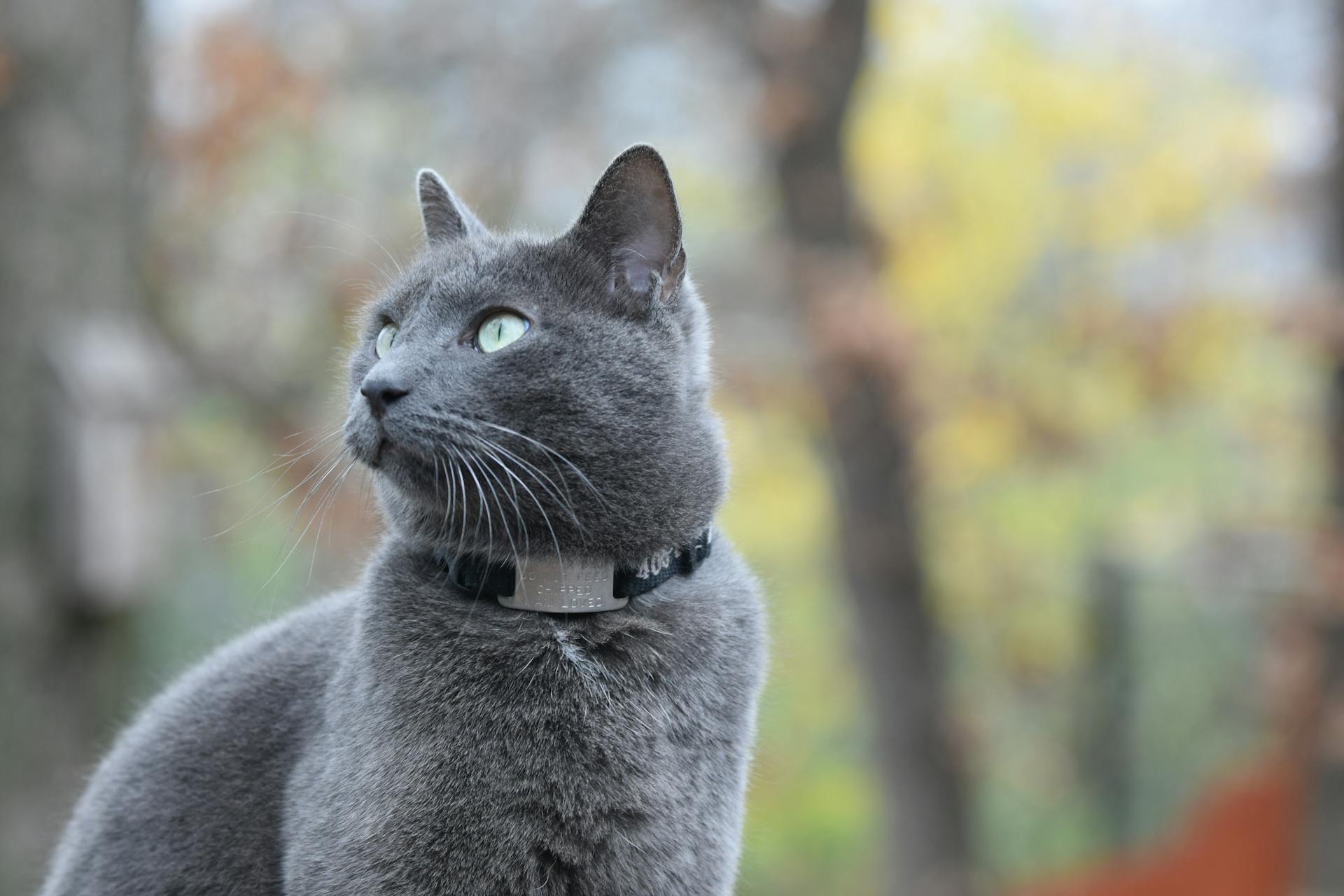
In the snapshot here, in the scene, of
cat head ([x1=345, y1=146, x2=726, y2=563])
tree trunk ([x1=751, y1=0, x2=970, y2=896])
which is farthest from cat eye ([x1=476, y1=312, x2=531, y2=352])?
tree trunk ([x1=751, y1=0, x2=970, y2=896])

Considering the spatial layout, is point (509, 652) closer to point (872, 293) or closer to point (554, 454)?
point (554, 454)

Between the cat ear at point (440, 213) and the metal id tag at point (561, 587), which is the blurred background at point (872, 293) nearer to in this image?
the cat ear at point (440, 213)

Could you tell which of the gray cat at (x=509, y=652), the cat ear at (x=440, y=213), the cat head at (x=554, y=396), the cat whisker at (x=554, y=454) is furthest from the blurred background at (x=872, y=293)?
the cat whisker at (x=554, y=454)

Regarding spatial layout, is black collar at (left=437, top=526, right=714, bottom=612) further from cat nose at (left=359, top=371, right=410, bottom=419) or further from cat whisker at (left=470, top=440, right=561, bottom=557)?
cat nose at (left=359, top=371, right=410, bottom=419)

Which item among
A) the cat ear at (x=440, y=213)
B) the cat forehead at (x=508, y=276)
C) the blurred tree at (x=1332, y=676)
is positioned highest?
the cat ear at (x=440, y=213)

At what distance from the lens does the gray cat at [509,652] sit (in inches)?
56.4

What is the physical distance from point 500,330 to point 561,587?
0.33 metres

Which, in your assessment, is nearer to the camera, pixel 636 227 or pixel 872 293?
pixel 636 227

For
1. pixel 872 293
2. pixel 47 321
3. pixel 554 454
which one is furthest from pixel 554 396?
pixel 872 293

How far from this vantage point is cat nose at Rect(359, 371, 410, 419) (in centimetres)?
145

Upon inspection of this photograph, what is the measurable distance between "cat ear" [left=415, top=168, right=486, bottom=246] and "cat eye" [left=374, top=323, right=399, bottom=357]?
0.58ft

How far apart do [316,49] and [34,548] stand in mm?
2775

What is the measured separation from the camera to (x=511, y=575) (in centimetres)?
155

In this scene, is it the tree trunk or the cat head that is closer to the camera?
the cat head
